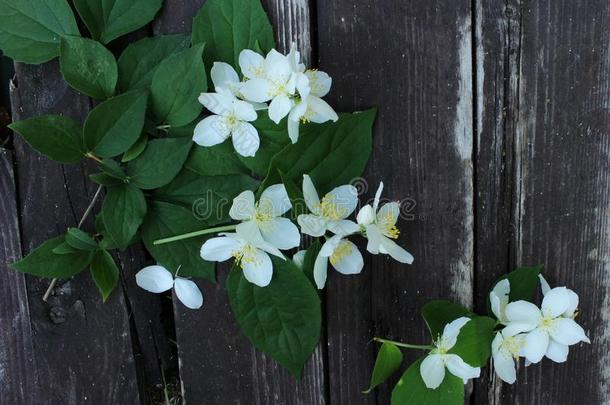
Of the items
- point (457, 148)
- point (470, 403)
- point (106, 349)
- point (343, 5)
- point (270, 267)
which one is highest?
point (343, 5)

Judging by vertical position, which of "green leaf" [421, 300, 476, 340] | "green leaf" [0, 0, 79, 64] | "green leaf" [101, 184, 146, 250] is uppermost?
"green leaf" [0, 0, 79, 64]

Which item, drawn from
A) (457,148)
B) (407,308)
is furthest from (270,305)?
(457,148)

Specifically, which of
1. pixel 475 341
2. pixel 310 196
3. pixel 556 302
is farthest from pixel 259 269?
pixel 556 302

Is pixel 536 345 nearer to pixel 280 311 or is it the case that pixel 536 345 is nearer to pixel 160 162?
pixel 280 311

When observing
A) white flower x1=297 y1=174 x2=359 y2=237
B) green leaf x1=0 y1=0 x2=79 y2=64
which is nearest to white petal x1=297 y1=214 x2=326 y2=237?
white flower x1=297 y1=174 x2=359 y2=237

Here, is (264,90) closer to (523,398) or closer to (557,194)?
(557,194)

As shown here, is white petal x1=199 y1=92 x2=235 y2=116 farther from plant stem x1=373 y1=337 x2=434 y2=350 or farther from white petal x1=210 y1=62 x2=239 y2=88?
plant stem x1=373 y1=337 x2=434 y2=350
